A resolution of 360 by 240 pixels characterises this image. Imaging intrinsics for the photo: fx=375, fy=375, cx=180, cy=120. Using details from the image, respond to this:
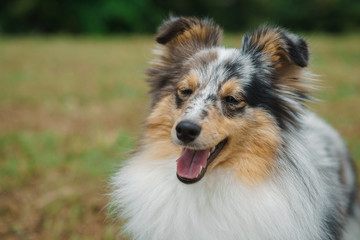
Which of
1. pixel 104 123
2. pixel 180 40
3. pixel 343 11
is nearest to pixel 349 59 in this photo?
pixel 104 123

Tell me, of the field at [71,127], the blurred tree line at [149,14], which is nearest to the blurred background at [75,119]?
the field at [71,127]

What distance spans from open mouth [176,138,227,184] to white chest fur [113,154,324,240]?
0.43 feet

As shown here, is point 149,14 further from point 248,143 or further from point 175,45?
point 248,143

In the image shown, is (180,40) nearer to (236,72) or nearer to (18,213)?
(236,72)

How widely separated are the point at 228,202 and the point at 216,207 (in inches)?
4.1

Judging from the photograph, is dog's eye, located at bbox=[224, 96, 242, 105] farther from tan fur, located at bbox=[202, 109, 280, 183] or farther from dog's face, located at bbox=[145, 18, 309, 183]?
tan fur, located at bbox=[202, 109, 280, 183]

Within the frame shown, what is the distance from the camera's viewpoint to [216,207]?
2.90 meters

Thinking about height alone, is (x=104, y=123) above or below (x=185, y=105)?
below

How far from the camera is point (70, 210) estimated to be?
4.25m

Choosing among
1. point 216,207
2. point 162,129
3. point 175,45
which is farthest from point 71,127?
point 216,207


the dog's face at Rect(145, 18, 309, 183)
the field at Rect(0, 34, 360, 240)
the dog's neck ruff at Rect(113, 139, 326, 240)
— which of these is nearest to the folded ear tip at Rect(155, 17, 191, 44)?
the dog's face at Rect(145, 18, 309, 183)

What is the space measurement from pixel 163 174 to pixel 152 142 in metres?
0.31

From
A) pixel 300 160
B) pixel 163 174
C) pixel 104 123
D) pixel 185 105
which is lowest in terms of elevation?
pixel 104 123

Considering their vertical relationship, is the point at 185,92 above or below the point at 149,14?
above
